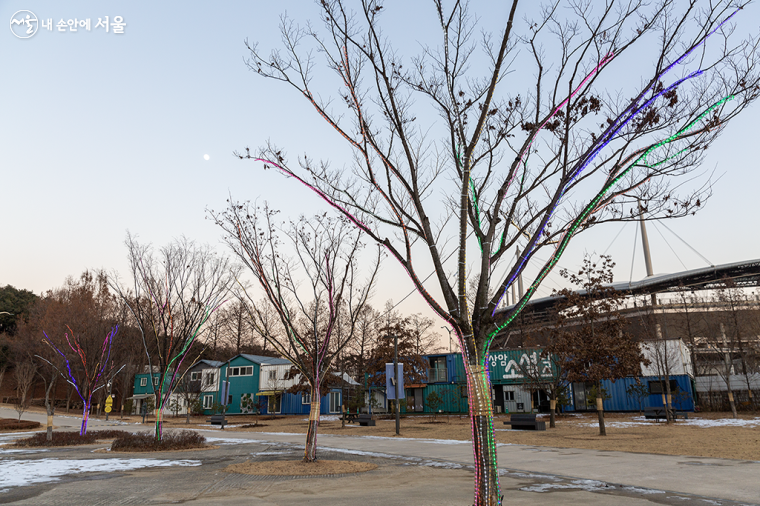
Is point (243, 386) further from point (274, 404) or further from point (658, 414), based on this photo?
point (658, 414)

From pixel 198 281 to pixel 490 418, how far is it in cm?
1373

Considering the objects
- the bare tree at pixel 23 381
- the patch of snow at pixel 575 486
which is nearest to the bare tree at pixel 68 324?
the bare tree at pixel 23 381

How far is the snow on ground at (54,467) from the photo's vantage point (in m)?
9.04

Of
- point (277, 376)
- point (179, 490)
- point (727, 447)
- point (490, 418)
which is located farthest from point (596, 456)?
point (277, 376)

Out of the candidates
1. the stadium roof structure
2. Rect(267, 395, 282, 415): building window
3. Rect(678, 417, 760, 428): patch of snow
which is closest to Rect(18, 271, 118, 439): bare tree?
Rect(267, 395, 282, 415): building window

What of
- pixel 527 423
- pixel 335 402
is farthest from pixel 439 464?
pixel 335 402

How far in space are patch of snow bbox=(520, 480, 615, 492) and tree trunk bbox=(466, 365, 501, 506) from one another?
2.58 metres

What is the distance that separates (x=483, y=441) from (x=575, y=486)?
3434 millimetres

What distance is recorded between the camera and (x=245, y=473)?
391 inches

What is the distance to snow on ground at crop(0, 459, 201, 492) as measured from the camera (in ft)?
29.7

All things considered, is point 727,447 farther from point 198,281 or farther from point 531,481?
point 198,281

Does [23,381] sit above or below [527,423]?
above

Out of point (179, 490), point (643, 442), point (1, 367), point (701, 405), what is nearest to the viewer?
point (179, 490)

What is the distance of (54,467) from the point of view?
1086 centimetres
